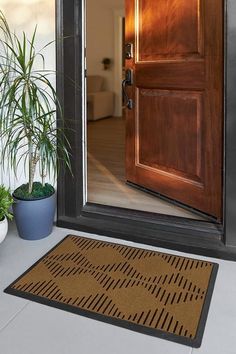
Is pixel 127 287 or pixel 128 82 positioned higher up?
pixel 128 82

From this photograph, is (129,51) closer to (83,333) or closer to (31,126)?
(31,126)

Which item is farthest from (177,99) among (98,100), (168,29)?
(98,100)

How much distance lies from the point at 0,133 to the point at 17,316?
125 centimetres

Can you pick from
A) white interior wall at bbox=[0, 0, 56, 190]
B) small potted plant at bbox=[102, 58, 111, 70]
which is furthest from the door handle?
small potted plant at bbox=[102, 58, 111, 70]

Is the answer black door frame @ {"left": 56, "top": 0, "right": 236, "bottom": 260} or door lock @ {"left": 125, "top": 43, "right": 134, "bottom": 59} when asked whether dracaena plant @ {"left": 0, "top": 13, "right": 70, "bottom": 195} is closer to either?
black door frame @ {"left": 56, "top": 0, "right": 236, "bottom": 260}

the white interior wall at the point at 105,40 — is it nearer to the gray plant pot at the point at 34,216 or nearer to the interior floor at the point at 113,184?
the interior floor at the point at 113,184

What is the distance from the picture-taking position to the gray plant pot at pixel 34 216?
2.26 meters

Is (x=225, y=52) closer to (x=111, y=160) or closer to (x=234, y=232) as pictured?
(x=234, y=232)

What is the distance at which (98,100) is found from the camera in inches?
326

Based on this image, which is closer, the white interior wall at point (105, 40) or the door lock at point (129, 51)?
the door lock at point (129, 51)

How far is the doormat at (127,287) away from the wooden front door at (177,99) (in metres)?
Result: 0.58

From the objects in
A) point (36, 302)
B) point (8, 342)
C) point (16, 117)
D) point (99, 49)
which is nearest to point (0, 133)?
point (16, 117)

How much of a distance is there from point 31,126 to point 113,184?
1.27 metres

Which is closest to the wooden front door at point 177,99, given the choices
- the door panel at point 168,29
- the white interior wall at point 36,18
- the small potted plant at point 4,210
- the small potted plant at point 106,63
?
the door panel at point 168,29
